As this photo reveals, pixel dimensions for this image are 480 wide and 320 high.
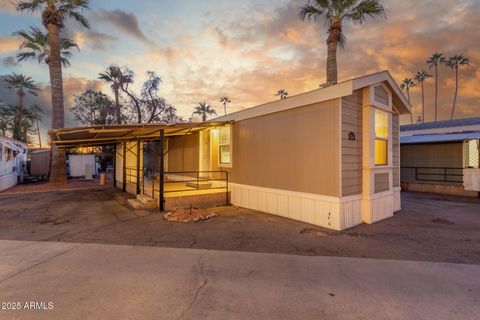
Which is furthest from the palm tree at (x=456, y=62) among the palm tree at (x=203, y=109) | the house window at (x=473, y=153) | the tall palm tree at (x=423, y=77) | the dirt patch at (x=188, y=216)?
the dirt patch at (x=188, y=216)

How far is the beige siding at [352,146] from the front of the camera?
5.82 meters

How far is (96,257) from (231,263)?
234cm

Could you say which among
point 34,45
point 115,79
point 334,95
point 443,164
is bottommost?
point 443,164

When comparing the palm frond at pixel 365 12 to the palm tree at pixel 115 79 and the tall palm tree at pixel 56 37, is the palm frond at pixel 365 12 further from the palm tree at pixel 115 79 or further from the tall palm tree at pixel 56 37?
the palm tree at pixel 115 79

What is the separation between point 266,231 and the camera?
18.8ft

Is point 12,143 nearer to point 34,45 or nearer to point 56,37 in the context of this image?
point 34,45

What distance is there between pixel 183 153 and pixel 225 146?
11.2 feet

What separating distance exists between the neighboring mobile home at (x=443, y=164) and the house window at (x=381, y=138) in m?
7.51

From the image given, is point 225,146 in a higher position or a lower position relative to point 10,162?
higher

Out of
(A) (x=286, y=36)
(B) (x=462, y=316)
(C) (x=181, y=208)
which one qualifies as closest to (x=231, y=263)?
(B) (x=462, y=316)

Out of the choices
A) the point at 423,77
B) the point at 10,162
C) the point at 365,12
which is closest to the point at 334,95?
the point at 365,12

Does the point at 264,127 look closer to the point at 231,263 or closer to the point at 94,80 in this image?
the point at 231,263

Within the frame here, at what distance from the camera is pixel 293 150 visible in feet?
22.3

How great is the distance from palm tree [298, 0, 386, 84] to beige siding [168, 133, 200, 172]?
277 inches
